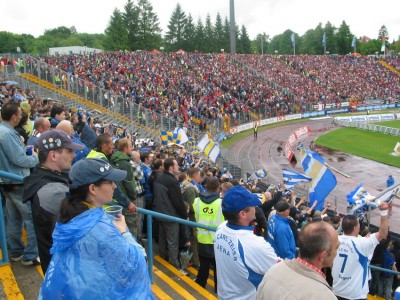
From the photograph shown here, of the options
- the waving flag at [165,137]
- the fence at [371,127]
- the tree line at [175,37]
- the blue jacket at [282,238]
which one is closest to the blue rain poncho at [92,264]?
the blue jacket at [282,238]

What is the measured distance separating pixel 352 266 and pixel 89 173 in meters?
3.94

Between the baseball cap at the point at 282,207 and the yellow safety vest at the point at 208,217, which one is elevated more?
the baseball cap at the point at 282,207

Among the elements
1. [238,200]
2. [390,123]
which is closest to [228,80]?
[390,123]

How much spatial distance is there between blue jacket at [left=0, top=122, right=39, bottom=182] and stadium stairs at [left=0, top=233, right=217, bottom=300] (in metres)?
1.18

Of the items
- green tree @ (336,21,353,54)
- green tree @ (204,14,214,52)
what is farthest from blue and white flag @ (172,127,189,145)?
green tree @ (336,21,353,54)

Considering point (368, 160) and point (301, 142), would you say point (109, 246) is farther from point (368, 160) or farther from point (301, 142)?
point (301, 142)

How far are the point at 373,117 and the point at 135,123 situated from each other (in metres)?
37.1

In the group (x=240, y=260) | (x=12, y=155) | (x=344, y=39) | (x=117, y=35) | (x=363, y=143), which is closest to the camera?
(x=240, y=260)

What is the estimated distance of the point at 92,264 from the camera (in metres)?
2.45

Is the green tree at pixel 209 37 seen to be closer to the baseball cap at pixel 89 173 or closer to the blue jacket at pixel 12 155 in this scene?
the blue jacket at pixel 12 155

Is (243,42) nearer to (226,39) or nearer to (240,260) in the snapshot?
(226,39)

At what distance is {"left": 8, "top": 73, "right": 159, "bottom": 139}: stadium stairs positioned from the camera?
2428 centimetres

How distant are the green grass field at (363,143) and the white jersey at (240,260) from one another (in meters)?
29.4

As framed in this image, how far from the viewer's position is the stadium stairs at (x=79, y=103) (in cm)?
2428
